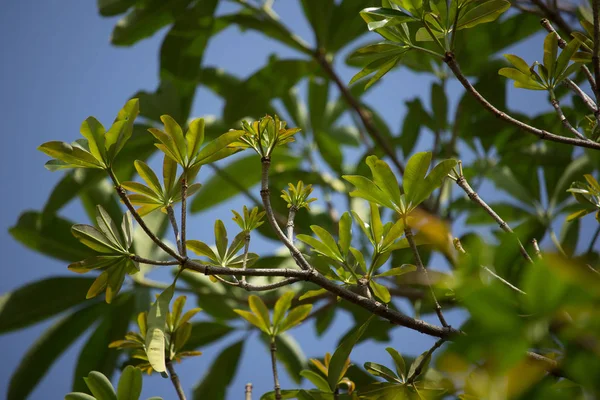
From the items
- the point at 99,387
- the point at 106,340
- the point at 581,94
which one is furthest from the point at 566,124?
the point at 106,340

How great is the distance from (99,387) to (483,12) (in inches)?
18.7

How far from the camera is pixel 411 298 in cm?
109

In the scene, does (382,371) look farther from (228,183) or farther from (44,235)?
(228,183)

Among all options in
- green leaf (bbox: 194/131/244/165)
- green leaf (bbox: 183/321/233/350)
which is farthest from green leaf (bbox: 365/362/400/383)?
green leaf (bbox: 183/321/233/350)

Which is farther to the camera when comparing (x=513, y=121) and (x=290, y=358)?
(x=290, y=358)

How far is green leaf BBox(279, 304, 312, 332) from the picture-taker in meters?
0.61

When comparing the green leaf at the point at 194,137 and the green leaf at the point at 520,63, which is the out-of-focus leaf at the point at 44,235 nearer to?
the green leaf at the point at 194,137

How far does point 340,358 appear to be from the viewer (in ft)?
1.73

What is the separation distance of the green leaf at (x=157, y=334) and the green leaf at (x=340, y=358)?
6.0 inches

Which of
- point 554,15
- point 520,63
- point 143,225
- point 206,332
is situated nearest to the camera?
point 143,225

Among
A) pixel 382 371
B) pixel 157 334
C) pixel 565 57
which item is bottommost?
pixel 382 371

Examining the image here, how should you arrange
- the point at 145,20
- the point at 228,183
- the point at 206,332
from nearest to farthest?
1. the point at 206,332
2. the point at 145,20
3. the point at 228,183

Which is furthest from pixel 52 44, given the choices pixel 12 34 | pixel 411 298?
pixel 411 298

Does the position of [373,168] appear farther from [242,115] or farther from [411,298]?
[242,115]
